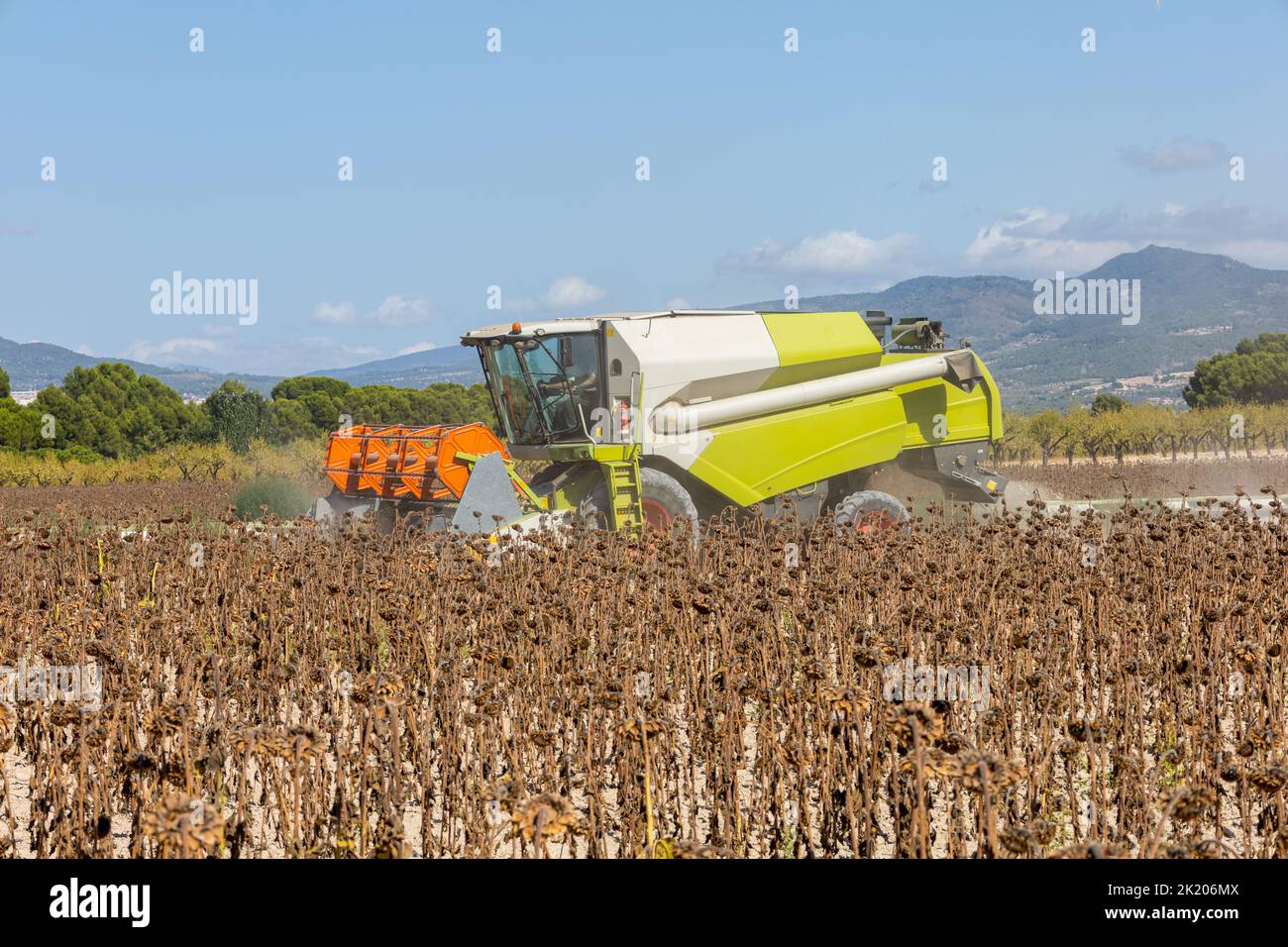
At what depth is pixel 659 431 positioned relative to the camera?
12297 millimetres

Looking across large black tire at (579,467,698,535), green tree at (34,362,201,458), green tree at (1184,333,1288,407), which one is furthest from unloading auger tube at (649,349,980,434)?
green tree at (1184,333,1288,407)

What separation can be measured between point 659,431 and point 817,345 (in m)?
2.51

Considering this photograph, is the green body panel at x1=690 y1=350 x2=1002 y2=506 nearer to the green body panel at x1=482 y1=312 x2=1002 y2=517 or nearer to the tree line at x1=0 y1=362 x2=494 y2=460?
the green body panel at x1=482 y1=312 x2=1002 y2=517

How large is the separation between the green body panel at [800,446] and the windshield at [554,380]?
132cm

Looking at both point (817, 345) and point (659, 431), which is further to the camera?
point (817, 345)

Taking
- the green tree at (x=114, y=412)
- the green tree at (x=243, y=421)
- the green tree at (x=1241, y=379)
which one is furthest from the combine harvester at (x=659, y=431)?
the green tree at (x=1241, y=379)

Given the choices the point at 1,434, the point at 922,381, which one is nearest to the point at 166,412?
the point at 1,434

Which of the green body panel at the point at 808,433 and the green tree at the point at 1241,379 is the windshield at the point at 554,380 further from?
the green tree at the point at 1241,379

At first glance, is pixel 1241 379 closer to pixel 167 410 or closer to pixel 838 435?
pixel 167 410

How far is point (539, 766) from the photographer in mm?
5156

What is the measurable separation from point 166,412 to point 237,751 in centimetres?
6490

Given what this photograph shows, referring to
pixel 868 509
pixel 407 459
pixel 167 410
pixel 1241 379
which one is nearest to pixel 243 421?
pixel 407 459

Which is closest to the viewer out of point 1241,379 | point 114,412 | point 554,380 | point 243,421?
point 554,380
